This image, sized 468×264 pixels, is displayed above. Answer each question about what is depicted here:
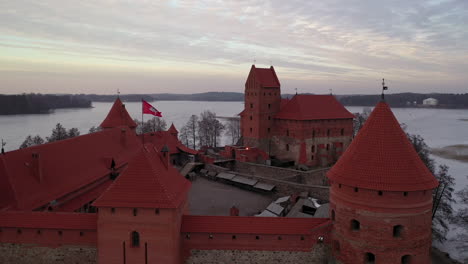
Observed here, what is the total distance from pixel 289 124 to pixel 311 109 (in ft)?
8.72

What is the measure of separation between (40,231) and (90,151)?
7.85m

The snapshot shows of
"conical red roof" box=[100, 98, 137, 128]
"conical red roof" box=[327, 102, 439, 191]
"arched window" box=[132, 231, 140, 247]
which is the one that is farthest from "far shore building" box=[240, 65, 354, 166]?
"arched window" box=[132, 231, 140, 247]

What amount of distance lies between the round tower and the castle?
0.03 metres

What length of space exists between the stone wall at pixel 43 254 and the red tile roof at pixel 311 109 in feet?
74.1

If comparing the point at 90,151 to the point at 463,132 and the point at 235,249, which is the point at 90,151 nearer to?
the point at 235,249

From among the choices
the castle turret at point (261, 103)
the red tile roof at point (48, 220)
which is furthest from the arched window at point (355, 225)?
the castle turret at point (261, 103)

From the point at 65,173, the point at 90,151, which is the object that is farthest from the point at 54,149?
the point at 90,151

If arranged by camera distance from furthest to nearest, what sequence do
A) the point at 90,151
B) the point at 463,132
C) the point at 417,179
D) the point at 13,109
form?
1. the point at 13,109
2. the point at 463,132
3. the point at 90,151
4. the point at 417,179

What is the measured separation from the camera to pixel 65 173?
17125mm

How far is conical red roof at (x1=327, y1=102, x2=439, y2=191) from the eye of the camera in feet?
37.6

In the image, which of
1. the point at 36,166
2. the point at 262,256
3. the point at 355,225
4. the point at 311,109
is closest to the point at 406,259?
the point at 355,225

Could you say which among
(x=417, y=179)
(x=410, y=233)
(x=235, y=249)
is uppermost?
(x=417, y=179)

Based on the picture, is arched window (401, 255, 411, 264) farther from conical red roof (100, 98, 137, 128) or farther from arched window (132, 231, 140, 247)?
conical red roof (100, 98, 137, 128)

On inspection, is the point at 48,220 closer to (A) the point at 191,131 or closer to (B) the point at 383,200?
(B) the point at 383,200
